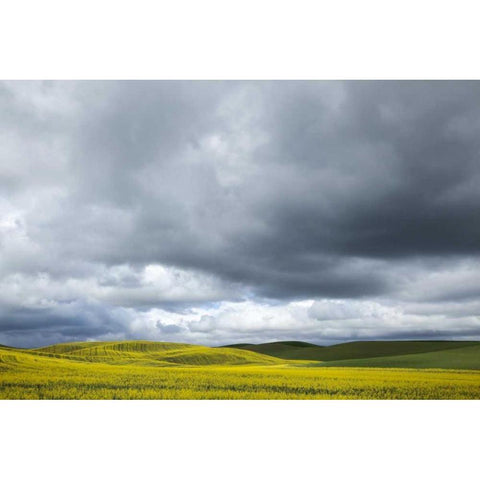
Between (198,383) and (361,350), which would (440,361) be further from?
(198,383)

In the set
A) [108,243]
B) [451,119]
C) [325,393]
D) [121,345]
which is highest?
[451,119]

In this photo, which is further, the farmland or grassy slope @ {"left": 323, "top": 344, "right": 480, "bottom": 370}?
grassy slope @ {"left": 323, "top": 344, "right": 480, "bottom": 370}

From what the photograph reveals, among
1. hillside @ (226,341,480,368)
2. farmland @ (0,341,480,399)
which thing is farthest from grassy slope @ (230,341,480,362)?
farmland @ (0,341,480,399)

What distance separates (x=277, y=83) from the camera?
12.2 meters

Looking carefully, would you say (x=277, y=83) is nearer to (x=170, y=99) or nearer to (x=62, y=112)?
(x=170, y=99)

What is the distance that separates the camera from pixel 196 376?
1177 cm

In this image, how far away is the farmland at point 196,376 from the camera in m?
10.7

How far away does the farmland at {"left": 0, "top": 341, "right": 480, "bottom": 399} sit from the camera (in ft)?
35.0

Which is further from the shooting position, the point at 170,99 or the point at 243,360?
the point at 243,360

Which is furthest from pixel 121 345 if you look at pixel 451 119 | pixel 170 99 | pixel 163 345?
pixel 451 119

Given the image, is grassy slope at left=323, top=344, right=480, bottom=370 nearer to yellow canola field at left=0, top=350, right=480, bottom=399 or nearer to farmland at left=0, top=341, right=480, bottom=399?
farmland at left=0, top=341, right=480, bottom=399

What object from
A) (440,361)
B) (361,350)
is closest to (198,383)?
(440,361)

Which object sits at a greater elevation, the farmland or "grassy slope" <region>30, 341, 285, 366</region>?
"grassy slope" <region>30, 341, 285, 366</region>

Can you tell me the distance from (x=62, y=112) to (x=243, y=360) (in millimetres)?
9143
